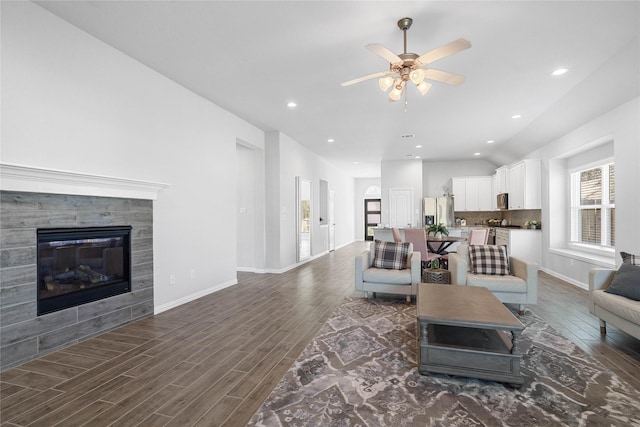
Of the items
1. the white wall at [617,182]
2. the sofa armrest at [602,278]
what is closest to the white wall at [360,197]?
the white wall at [617,182]

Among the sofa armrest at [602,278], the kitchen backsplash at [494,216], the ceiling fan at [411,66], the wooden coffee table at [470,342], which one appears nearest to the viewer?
the wooden coffee table at [470,342]

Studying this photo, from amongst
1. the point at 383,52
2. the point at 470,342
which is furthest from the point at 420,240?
the point at 383,52

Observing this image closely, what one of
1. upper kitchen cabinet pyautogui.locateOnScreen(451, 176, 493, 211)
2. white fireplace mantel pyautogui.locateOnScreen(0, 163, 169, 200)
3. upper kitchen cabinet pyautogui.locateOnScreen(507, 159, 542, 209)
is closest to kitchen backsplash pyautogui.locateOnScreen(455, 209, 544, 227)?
upper kitchen cabinet pyautogui.locateOnScreen(451, 176, 493, 211)

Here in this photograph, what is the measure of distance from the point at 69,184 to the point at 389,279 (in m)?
3.90

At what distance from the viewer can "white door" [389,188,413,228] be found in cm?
987

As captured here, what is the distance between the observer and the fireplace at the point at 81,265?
285 cm

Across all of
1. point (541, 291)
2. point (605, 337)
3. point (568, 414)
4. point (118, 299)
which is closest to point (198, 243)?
point (118, 299)

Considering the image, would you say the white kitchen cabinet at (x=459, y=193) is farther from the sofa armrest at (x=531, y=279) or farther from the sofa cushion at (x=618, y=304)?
the sofa cushion at (x=618, y=304)

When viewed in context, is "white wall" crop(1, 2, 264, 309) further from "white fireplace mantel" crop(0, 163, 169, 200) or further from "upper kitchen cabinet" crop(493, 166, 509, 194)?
"upper kitchen cabinet" crop(493, 166, 509, 194)

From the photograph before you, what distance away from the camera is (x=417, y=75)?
2832 millimetres

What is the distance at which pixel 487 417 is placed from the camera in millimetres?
1975

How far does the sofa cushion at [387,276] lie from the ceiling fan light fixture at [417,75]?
8.71 ft

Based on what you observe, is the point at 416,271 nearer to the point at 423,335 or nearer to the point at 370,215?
the point at 423,335

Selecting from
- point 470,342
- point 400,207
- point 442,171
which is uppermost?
point 442,171
